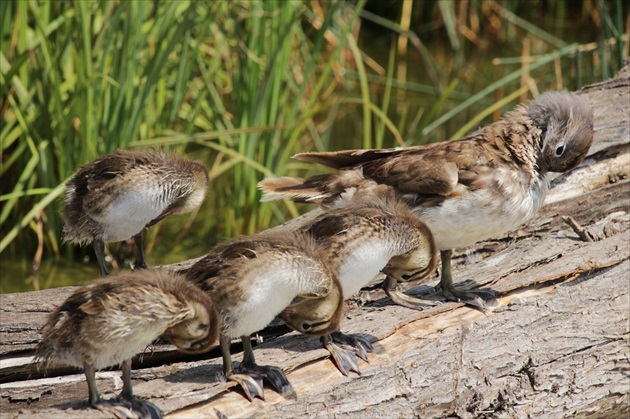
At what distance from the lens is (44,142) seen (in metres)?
6.47

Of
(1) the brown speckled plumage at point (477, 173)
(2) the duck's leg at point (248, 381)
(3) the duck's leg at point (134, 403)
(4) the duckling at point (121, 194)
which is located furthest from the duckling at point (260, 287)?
(1) the brown speckled plumage at point (477, 173)

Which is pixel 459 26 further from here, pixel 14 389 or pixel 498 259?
pixel 14 389

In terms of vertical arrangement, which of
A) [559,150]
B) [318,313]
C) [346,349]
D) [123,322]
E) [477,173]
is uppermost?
[559,150]

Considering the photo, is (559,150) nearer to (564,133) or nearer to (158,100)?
(564,133)

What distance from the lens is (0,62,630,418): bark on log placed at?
158 inches

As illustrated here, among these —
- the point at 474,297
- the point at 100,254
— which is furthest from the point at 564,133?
the point at 100,254

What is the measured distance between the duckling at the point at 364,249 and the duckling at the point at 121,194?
0.82 m

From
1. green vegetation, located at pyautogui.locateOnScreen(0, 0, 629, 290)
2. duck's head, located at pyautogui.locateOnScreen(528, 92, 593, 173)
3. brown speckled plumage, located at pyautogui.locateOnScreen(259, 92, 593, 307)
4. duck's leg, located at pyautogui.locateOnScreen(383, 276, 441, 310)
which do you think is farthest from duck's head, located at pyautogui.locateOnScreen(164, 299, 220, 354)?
green vegetation, located at pyautogui.locateOnScreen(0, 0, 629, 290)

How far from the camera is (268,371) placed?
394 centimetres

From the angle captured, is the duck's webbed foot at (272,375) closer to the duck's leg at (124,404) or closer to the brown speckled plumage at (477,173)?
the duck's leg at (124,404)

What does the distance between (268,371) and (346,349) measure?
0.45m

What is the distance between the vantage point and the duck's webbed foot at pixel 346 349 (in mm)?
4137

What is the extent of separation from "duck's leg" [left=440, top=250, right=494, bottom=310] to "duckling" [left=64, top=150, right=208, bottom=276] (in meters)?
1.43

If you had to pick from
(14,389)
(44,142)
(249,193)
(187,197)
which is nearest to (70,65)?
(44,142)
